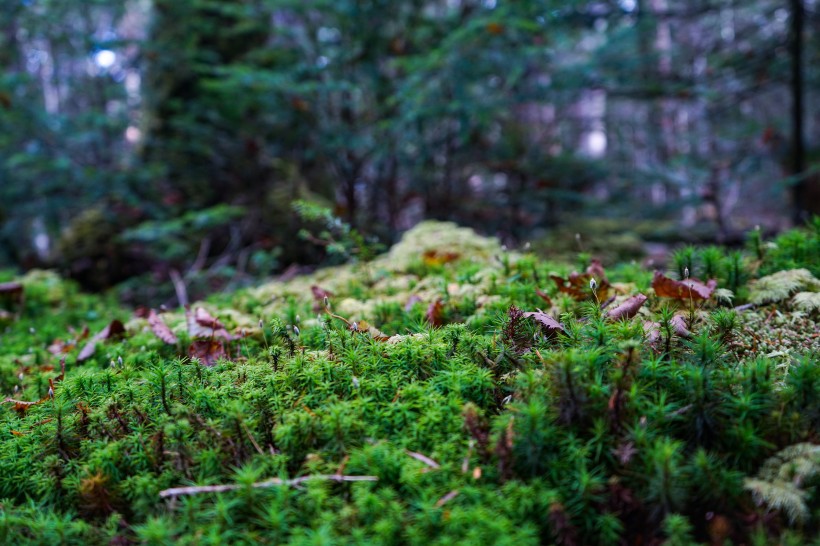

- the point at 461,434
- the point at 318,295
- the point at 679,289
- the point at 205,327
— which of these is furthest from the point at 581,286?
the point at 205,327

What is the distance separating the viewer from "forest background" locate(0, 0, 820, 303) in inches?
283

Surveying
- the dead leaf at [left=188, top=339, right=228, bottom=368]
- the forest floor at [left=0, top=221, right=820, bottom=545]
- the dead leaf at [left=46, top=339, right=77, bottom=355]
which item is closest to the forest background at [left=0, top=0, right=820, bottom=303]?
the dead leaf at [left=46, top=339, right=77, bottom=355]

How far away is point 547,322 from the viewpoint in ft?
8.04

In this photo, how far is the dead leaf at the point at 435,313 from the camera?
9.84 ft

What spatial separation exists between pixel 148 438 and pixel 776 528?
7.49 feet

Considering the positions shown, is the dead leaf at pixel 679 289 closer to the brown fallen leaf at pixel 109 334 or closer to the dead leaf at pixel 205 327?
the dead leaf at pixel 205 327

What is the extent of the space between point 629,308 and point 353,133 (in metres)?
6.24

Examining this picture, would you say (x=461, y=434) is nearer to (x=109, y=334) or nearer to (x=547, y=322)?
(x=547, y=322)

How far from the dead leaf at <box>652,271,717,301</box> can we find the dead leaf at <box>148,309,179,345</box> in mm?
2930

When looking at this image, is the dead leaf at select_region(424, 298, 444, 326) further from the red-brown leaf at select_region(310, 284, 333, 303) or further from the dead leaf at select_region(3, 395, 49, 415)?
the dead leaf at select_region(3, 395, 49, 415)

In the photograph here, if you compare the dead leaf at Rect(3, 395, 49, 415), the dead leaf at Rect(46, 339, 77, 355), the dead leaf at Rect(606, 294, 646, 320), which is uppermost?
the dead leaf at Rect(606, 294, 646, 320)

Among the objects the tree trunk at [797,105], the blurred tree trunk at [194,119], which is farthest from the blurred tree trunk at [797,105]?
the blurred tree trunk at [194,119]

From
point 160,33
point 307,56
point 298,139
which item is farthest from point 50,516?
point 160,33

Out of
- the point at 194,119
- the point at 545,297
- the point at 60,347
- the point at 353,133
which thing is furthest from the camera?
the point at 194,119
